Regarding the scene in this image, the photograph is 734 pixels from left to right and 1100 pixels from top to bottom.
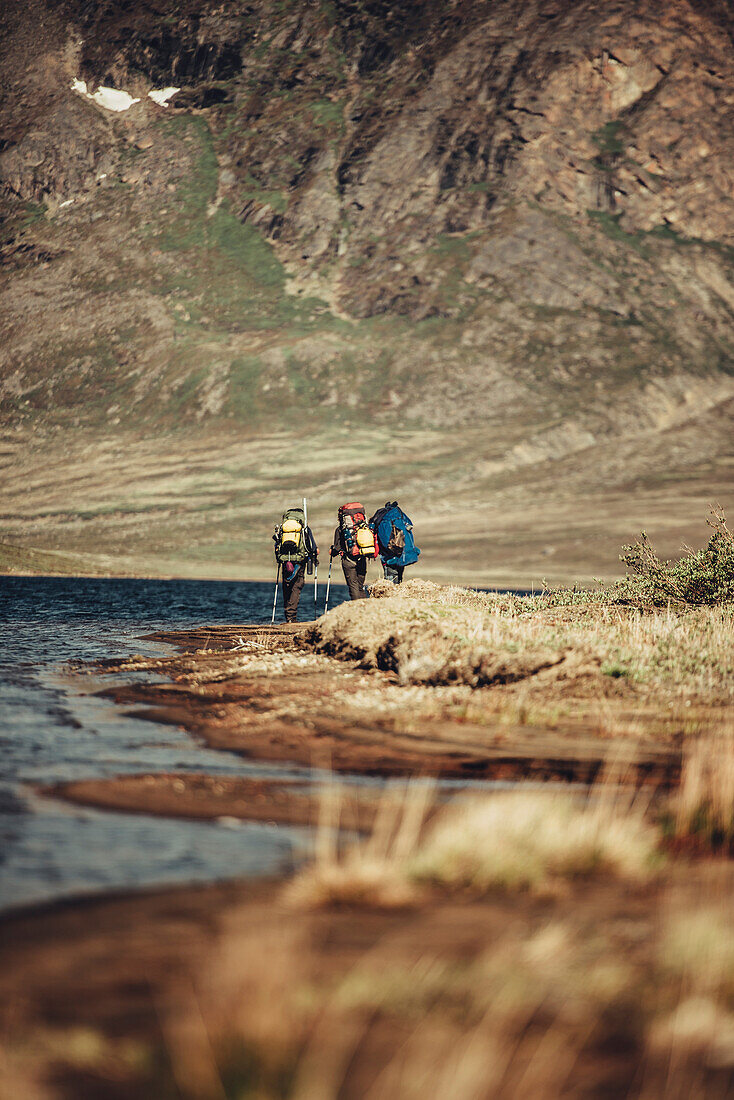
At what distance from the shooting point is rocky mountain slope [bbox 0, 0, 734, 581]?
111625 mm

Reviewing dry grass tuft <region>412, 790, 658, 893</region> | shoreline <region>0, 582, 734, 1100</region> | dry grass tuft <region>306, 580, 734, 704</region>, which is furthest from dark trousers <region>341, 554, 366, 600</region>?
dry grass tuft <region>412, 790, 658, 893</region>

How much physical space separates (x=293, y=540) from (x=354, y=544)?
Answer: 4.65 feet

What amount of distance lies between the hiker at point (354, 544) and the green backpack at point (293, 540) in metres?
0.81

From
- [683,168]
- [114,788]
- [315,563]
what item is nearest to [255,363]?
[683,168]

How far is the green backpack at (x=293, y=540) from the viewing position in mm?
23609

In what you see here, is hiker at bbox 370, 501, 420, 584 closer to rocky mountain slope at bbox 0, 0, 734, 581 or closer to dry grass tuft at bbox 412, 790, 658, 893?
dry grass tuft at bbox 412, 790, 658, 893

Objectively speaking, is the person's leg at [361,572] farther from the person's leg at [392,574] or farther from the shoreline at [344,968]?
the shoreline at [344,968]

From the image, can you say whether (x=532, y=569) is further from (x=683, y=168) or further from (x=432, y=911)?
(x=683, y=168)

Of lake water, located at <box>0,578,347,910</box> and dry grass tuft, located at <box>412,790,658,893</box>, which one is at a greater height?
dry grass tuft, located at <box>412,790,658,893</box>

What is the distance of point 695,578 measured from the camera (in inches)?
984

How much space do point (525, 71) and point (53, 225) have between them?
93.9 meters

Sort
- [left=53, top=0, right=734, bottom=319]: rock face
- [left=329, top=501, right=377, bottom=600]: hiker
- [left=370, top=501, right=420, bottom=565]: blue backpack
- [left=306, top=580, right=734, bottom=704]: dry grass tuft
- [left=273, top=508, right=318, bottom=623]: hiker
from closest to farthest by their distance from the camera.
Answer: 1. [left=306, top=580, right=734, bottom=704]: dry grass tuft
2. [left=329, top=501, right=377, bottom=600]: hiker
3. [left=273, top=508, right=318, bottom=623]: hiker
4. [left=370, top=501, right=420, bottom=565]: blue backpack
5. [left=53, top=0, right=734, bottom=319]: rock face

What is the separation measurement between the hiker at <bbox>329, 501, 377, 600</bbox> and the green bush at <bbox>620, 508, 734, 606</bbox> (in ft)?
22.3

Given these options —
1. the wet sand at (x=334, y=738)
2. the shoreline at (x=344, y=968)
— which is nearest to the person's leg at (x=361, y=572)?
the wet sand at (x=334, y=738)
